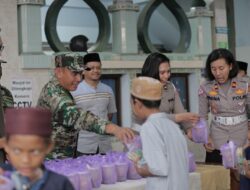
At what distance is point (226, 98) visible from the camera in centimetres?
359

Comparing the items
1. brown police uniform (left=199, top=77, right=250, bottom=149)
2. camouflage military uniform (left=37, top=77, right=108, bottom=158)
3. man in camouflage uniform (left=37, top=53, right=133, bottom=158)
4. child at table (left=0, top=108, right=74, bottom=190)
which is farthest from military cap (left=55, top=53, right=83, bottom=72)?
child at table (left=0, top=108, right=74, bottom=190)

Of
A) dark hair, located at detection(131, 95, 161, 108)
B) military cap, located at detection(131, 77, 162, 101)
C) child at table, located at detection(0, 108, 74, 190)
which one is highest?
military cap, located at detection(131, 77, 162, 101)

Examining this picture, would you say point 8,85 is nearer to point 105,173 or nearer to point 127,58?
point 127,58

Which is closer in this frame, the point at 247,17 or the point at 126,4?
the point at 126,4

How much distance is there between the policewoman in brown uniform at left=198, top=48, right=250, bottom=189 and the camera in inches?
140

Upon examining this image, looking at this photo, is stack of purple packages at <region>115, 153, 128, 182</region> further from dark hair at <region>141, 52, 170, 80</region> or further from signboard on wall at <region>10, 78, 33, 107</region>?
signboard on wall at <region>10, 78, 33, 107</region>

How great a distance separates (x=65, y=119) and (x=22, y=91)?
2.32 metres

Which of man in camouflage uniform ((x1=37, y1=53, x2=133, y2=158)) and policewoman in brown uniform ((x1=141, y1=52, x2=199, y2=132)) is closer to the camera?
man in camouflage uniform ((x1=37, y1=53, x2=133, y2=158))

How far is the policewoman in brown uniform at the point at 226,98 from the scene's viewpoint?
3.55 metres

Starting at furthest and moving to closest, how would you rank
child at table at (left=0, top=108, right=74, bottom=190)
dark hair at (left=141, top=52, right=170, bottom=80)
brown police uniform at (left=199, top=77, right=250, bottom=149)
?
brown police uniform at (left=199, top=77, right=250, bottom=149)
dark hair at (left=141, top=52, right=170, bottom=80)
child at table at (left=0, top=108, right=74, bottom=190)

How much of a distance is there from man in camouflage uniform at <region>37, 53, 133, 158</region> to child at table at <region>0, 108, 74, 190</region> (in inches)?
42.7

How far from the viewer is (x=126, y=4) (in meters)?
5.80

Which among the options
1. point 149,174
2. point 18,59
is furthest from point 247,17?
point 149,174

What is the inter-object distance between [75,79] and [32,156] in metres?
1.47
